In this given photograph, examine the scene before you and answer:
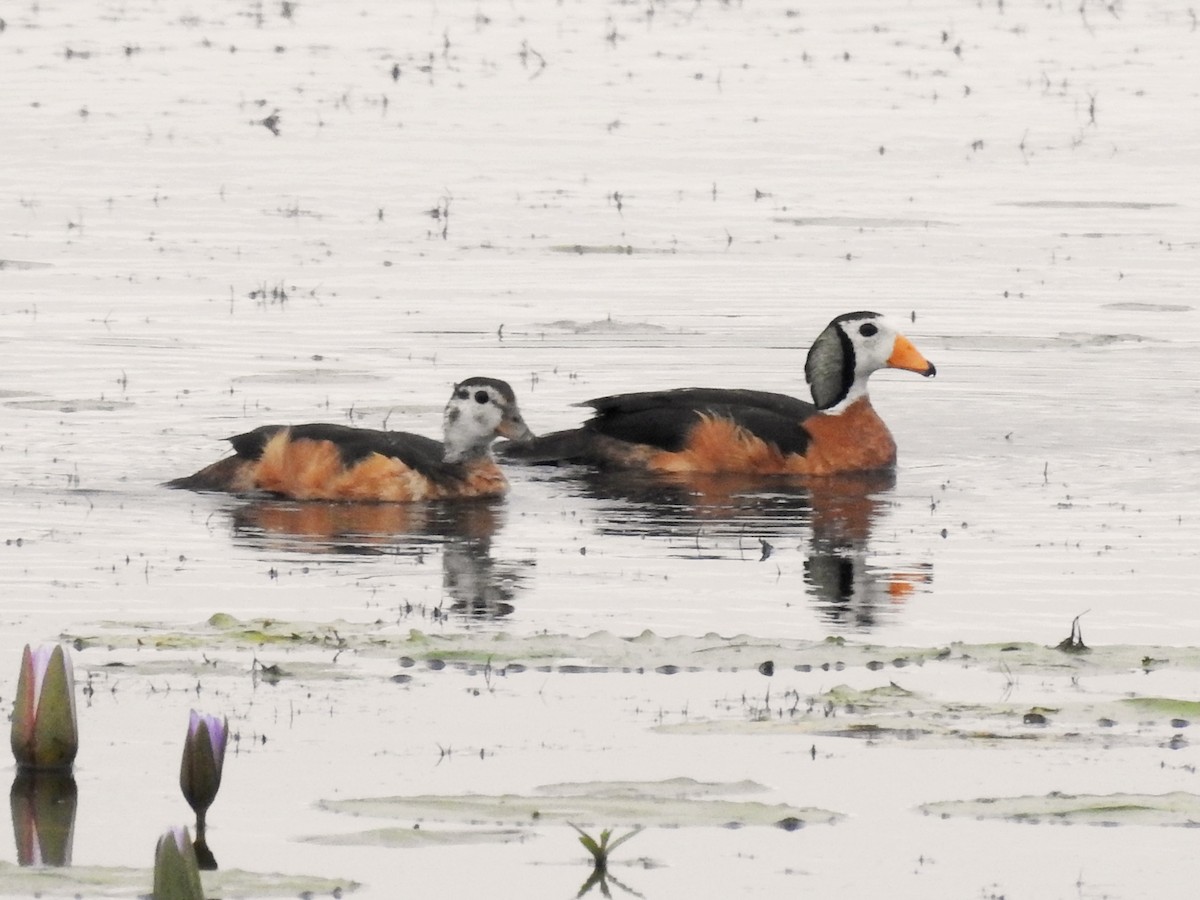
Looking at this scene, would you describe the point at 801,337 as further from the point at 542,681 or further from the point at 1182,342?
the point at 542,681

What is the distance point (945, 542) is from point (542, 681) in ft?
15.6

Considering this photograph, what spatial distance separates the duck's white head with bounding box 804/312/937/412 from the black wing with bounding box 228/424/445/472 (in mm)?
3228

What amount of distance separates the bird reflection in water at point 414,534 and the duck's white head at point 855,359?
10.00ft

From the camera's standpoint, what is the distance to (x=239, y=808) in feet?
29.5

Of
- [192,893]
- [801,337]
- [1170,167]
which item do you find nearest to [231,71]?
[1170,167]

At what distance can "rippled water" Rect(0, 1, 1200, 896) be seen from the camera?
1217cm

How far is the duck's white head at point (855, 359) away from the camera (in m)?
18.7

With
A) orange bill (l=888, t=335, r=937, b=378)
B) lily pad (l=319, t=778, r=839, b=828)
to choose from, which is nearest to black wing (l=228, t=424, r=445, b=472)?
orange bill (l=888, t=335, r=937, b=378)

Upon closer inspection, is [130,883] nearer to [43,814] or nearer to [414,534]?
[43,814]

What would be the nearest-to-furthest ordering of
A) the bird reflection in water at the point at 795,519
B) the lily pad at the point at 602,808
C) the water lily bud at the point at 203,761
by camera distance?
1. the water lily bud at the point at 203,761
2. the lily pad at the point at 602,808
3. the bird reflection in water at the point at 795,519

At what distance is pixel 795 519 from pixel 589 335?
Result: 6.79m

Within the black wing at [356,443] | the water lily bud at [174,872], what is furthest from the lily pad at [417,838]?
the black wing at [356,443]

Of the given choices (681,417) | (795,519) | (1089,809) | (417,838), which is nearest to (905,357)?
(681,417)

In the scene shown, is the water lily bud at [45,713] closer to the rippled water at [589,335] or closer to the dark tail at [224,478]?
the rippled water at [589,335]
